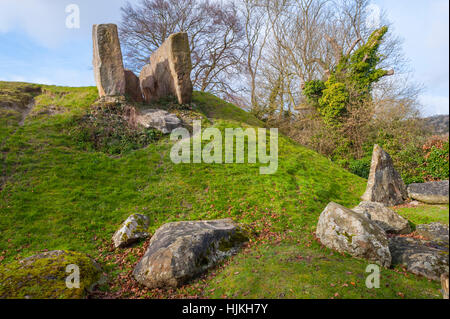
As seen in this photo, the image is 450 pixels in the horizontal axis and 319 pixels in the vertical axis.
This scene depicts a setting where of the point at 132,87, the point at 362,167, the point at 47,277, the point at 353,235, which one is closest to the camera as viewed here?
the point at 47,277

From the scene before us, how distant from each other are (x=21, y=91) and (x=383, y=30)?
2321cm

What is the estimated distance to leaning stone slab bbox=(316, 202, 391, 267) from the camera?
5105mm

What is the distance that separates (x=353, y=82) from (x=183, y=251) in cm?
1682

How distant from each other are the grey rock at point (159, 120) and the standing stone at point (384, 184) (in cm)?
964

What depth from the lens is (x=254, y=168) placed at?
11.0 metres

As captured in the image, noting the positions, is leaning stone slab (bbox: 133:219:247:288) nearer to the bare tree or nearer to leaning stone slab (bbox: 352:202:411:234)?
leaning stone slab (bbox: 352:202:411:234)

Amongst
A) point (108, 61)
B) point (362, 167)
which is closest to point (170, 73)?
point (108, 61)

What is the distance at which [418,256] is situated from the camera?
4.97m

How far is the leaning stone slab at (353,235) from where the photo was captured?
511cm

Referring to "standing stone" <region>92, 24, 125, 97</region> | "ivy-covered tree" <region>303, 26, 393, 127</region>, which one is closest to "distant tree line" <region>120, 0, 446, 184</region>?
"ivy-covered tree" <region>303, 26, 393, 127</region>

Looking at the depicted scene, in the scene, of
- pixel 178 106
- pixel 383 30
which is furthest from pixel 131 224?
pixel 383 30

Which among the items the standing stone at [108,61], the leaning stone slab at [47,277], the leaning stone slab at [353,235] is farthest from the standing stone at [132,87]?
the leaning stone slab at [353,235]

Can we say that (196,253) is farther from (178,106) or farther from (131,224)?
(178,106)

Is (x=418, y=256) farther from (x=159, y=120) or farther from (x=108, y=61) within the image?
(x=108, y=61)
